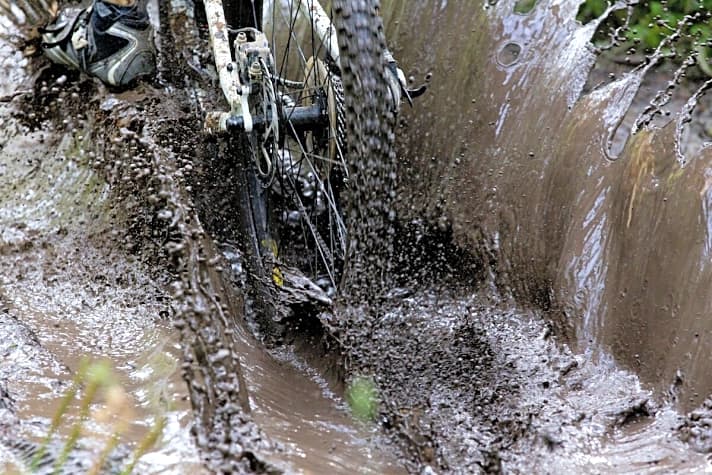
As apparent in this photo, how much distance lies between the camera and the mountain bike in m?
2.99

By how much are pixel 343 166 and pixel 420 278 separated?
723 millimetres

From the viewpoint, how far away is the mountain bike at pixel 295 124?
2.99 m

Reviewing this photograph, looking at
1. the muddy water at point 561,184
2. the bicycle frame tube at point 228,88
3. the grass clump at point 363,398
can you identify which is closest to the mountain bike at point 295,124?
the bicycle frame tube at point 228,88

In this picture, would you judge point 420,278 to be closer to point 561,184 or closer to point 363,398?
point 561,184

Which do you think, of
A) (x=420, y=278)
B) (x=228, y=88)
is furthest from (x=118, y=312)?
(x=420, y=278)

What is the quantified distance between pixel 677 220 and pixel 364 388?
1.34 metres

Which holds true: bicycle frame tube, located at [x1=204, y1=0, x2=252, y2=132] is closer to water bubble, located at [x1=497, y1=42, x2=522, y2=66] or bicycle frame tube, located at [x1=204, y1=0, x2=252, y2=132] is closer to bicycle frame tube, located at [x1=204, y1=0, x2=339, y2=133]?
bicycle frame tube, located at [x1=204, y1=0, x2=339, y2=133]

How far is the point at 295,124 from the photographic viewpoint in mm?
3449

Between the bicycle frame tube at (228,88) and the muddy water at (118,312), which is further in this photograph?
the bicycle frame tube at (228,88)

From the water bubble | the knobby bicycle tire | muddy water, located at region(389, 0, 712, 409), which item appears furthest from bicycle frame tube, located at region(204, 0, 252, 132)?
the water bubble

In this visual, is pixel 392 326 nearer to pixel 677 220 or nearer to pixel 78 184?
pixel 677 220

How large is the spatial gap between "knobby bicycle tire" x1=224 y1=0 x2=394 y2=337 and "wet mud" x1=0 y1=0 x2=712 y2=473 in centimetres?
11

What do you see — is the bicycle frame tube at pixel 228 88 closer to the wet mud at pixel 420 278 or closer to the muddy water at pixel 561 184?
the wet mud at pixel 420 278

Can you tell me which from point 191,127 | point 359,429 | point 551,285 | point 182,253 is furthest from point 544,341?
point 191,127
